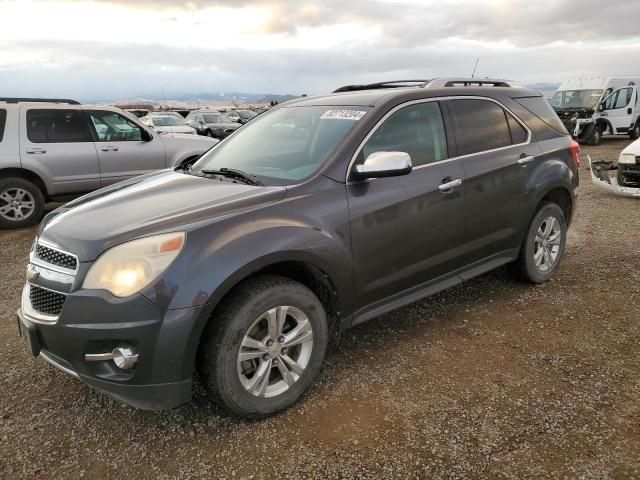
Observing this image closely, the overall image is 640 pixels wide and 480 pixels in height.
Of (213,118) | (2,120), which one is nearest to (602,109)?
(213,118)

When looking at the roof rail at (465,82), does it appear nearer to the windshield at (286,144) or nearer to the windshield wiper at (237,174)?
the windshield at (286,144)

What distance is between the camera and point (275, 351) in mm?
2598

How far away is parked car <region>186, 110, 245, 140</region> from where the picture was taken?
843 inches

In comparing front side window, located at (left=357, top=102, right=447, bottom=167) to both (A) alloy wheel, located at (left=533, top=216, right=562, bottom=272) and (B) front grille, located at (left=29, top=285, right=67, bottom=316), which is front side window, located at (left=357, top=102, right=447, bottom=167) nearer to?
(A) alloy wheel, located at (left=533, top=216, right=562, bottom=272)

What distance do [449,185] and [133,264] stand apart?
210 cm

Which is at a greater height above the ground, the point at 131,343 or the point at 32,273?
the point at 32,273

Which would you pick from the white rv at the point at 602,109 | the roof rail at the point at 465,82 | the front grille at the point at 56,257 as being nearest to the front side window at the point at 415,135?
the roof rail at the point at 465,82

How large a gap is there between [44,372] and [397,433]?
229 cm

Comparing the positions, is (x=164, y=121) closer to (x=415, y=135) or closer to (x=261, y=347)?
(x=415, y=135)

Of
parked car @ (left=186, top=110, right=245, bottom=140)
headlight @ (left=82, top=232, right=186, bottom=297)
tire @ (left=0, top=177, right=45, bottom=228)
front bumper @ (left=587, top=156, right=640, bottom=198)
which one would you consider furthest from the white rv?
headlight @ (left=82, top=232, right=186, bottom=297)

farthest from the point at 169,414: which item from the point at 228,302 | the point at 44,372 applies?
the point at 44,372

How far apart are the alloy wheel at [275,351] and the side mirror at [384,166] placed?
884mm

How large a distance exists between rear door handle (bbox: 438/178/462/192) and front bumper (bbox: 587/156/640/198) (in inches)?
230

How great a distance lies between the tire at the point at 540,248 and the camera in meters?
4.13
